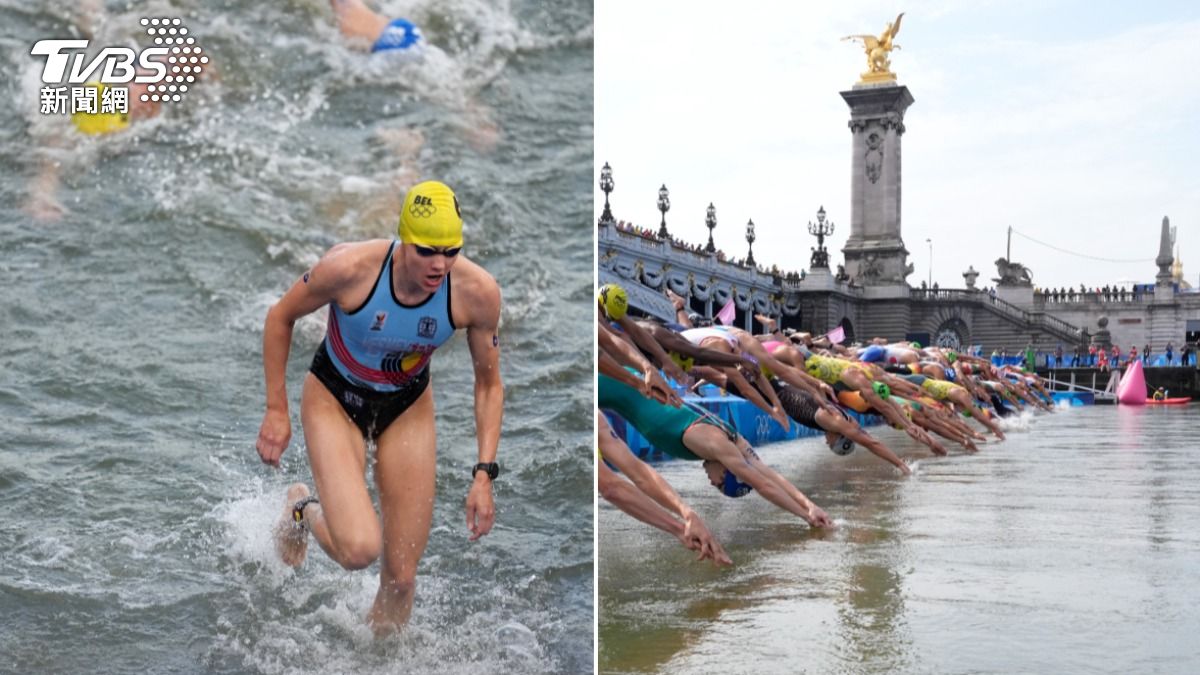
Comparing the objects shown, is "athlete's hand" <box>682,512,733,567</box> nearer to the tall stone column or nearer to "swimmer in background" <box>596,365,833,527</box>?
"swimmer in background" <box>596,365,833,527</box>

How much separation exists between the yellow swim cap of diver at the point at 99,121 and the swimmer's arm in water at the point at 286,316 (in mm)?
1388

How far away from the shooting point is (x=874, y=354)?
1680 centimetres

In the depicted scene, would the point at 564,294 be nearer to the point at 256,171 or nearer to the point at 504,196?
the point at 504,196

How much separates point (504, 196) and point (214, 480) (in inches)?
74.6

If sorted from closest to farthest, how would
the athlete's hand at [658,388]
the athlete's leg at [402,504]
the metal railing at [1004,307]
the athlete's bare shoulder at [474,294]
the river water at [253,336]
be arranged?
the athlete's bare shoulder at [474,294]
the athlete's leg at [402,504]
the river water at [253,336]
the athlete's hand at [658,388]
the metal railing at [1004,307]

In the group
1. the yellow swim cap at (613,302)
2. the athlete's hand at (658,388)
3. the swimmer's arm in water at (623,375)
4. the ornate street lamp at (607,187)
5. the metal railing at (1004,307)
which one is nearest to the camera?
the athlete's hand at (658,388)

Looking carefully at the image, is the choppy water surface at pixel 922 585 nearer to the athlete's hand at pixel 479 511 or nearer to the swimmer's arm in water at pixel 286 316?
the athlete's hand at pixel 479 511

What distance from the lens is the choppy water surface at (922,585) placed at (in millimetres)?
3904

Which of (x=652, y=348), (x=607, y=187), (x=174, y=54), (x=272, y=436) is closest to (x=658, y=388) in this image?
(x=652, y=348)

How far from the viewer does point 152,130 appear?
17.3 feet

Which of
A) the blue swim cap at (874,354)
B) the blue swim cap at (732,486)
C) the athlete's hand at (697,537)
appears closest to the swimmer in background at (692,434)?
the blue swim cap at (732,486)

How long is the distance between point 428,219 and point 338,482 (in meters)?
0.93

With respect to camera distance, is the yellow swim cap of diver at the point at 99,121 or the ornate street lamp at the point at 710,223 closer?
the yellow swim cap of diver at the point at 99,121

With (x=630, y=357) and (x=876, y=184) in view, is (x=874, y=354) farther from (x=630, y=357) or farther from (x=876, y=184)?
(x=876, y=184)
